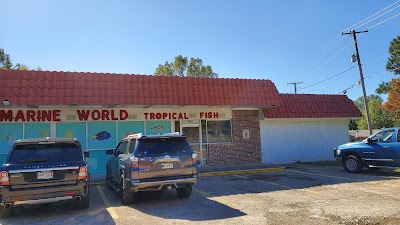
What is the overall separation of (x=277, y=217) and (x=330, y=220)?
106 cm

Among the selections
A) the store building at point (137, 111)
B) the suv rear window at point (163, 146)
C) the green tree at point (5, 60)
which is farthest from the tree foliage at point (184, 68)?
the suv rear window at point (163, 146)

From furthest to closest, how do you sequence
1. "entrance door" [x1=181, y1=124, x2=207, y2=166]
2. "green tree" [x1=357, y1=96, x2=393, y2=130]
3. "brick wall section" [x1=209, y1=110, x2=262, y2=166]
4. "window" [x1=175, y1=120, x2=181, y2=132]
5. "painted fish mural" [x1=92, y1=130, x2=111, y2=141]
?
"green tree" [x1=357, y1=96, x2=393, y2=130], "brick wall section" [x1=209, y1=110, x2=262, y2=166], "entrance door" [x1=181, y1=124, x2=207, y2=166], "window" [x1=175, y1=120, x2=181, y2=132], "painted fish mural" [x1=92, y1=130, x2=111, y2=141]

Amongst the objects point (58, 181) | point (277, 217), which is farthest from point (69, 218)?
point (277, 217)

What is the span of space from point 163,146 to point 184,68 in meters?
43.0

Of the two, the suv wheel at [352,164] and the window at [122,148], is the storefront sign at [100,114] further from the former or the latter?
the suv wheel at [352,164]

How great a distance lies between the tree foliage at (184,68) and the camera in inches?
1992

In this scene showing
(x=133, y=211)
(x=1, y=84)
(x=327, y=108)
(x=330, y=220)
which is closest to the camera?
(x=330, y=220)

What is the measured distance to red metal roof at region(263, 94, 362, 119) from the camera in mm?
19631

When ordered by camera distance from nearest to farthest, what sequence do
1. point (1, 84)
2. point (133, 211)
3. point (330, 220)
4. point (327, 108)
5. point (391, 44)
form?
point (330, 220), point (133, 211), point (1, 84), point (327, 108), point (391, 44)

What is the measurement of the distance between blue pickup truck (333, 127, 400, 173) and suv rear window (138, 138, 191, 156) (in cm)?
890

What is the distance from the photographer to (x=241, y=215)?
7.32 meters

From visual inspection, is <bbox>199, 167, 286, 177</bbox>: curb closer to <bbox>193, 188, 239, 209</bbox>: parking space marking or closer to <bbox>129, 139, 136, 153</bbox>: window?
<bbox>193, 188, 239, 209</bbox>: parking space marking

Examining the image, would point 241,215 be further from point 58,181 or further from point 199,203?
point 58,181

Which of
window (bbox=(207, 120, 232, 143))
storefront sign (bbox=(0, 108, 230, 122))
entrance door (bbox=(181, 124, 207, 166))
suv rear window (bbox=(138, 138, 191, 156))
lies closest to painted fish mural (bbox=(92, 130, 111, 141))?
storefront sign (bbox=(0, 108, 230, 122))
